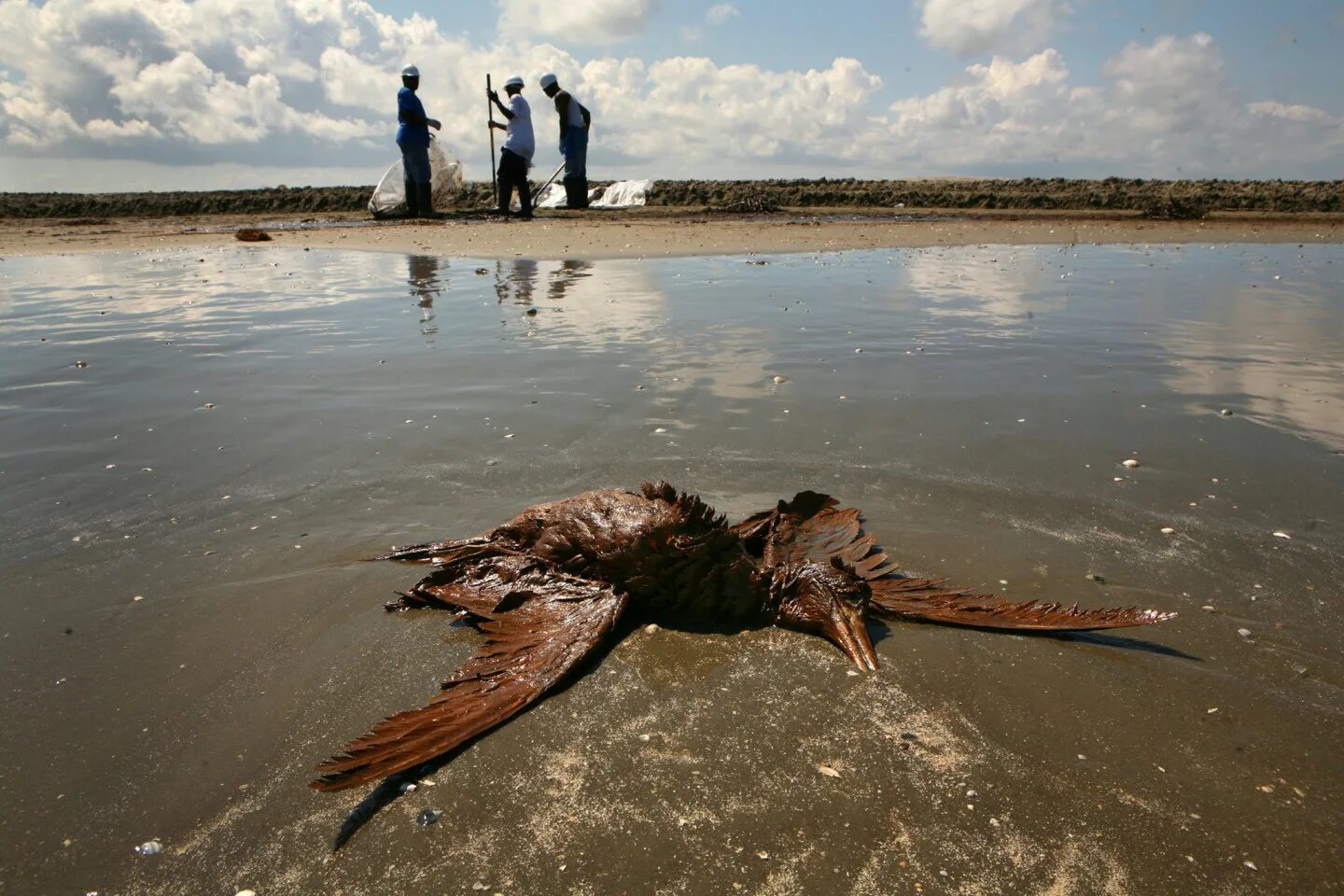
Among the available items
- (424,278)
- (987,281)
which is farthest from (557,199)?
(987,281)

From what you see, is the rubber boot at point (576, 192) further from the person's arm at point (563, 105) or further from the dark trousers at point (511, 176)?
the dark trousers at point (511, 176)

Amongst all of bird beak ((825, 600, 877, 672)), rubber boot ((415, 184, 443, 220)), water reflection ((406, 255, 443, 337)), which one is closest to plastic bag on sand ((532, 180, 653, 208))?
rubber boot ((415, 184, 443, 220))

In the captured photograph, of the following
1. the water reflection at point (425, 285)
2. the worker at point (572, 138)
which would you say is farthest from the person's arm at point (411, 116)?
the water reflection at point (425, 285)

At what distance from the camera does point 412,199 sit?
18750 millimetres

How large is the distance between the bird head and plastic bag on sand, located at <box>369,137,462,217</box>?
1819 cm

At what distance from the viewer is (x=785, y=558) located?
9.37 feet

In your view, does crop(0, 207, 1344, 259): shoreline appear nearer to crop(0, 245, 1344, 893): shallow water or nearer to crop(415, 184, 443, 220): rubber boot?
crop(415, 184, 443, 220): rubber boot

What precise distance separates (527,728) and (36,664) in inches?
60.4

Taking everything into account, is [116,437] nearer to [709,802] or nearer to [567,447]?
[567,447]

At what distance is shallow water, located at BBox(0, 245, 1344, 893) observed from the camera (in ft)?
5.87

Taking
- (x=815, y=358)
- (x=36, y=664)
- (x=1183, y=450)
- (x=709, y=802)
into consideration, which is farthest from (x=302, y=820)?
(x=815, y=358)

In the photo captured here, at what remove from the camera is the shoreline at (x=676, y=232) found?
44.8 feet

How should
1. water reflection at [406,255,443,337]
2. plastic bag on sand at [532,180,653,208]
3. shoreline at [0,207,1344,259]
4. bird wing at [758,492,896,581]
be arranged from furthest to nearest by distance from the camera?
plastic bag on sand at [532,180,653,208] < shoreline at [0,207,1344,259] < water reflection at [406,255,443,337] < bird wing at [758,492,896,581]

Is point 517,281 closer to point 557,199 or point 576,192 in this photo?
point 576,192
